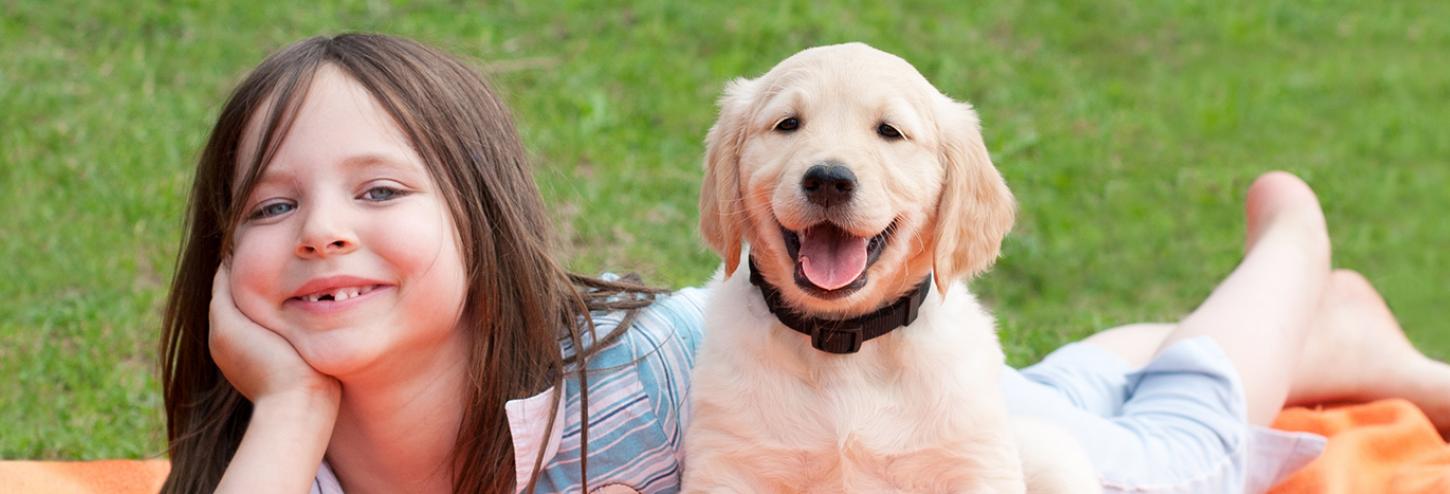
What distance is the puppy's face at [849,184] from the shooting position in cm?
301

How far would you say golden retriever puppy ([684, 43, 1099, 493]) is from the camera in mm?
3098

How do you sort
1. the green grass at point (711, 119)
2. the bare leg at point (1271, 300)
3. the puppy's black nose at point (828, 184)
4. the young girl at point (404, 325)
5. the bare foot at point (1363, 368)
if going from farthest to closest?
the green grass at point (711, 119) < the bare foot at point (1363, 368) < the bare leg at point (1271, 300) < the young girl at point (404, 325) < the puppy's black nose at point (828, 184)

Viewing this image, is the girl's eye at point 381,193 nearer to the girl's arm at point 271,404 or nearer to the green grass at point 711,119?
the girl's arm at point 271,404

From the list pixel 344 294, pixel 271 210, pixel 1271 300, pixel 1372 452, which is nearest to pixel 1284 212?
pixel 1271 300

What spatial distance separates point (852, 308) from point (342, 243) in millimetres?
1152

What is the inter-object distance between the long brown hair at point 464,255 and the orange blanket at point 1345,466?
2.31 ft

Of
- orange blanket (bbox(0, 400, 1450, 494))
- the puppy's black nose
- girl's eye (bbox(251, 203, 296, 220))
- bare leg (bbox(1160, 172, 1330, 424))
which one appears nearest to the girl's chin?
girl's eye (bbox(251, 203, 296, 220))

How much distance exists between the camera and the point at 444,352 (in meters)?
3.71

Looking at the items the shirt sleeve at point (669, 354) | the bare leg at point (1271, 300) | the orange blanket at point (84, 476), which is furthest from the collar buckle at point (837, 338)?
the orange blanket at point (84, 476)

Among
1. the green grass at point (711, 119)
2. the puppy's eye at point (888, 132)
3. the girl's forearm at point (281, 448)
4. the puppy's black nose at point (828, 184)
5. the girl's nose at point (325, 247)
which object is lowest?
the green grass at point (711, 119)

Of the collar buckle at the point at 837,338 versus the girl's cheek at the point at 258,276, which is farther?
the girl's cheek at the point at 258,276

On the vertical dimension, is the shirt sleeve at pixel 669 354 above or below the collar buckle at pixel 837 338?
below

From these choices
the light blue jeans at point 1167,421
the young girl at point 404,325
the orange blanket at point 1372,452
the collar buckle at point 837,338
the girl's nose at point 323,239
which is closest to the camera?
the collar buckle at point 837,338

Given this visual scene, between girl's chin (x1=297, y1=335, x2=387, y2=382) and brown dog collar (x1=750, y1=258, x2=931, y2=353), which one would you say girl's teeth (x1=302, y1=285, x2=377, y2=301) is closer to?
girl's chin (x1=297, y1=335, x2=387, y2=382)
